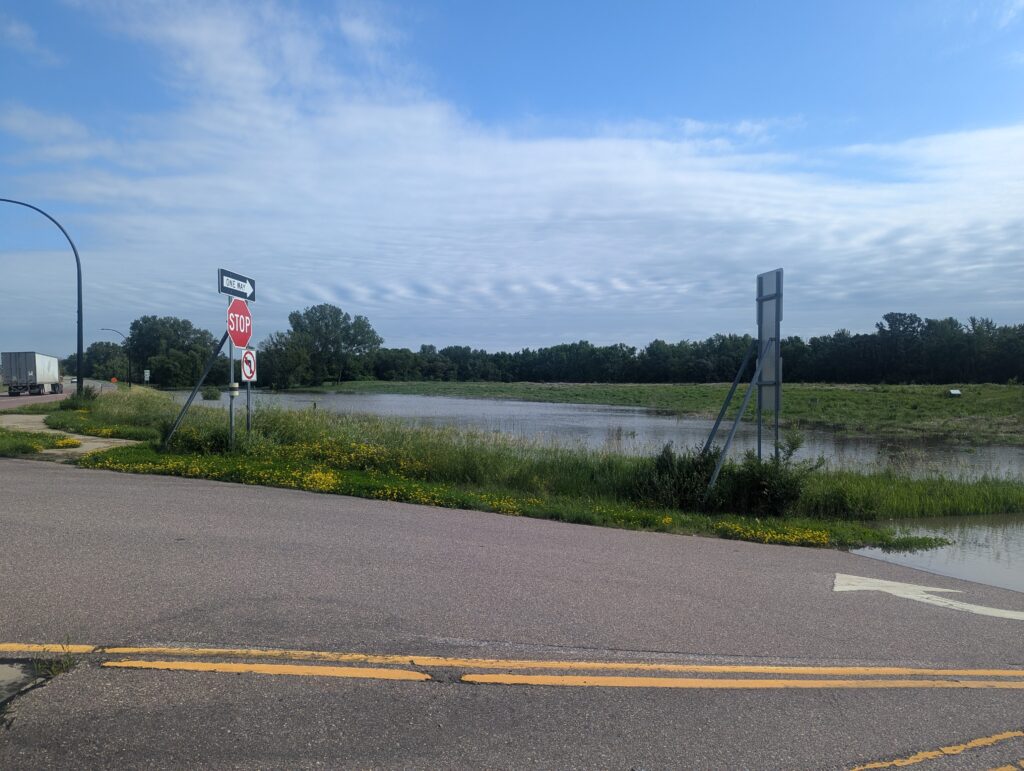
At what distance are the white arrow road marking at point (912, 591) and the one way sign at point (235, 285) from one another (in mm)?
12287

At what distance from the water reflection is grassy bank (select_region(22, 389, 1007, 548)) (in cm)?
48

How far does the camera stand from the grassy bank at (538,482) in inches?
441

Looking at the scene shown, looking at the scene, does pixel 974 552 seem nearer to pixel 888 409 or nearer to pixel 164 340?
pixel 888 409

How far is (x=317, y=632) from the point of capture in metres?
5.21

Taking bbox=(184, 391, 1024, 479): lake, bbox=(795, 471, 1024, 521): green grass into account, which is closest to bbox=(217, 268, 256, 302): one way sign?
bbox=(184, 391, 1024, 479): lake

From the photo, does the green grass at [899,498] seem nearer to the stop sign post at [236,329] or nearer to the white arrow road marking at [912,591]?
the white arrow road marking at [912,591]

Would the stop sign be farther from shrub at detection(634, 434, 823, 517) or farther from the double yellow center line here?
the double yellow center line

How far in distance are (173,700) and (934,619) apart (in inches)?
230

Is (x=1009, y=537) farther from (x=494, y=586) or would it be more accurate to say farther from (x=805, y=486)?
(x=494, y=586)

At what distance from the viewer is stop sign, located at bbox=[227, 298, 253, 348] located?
50.9 feet

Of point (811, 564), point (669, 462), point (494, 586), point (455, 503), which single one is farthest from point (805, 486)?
point (494, 586)

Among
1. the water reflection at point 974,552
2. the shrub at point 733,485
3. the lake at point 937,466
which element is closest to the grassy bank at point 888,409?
the lake at point 937,466

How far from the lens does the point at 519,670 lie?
→ 475cm

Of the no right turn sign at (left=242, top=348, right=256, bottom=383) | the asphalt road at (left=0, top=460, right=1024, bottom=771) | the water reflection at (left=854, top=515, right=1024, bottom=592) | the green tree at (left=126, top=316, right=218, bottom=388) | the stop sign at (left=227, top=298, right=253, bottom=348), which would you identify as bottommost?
the water reflection at (left=854, top=515, right=1024, bottom=592)
